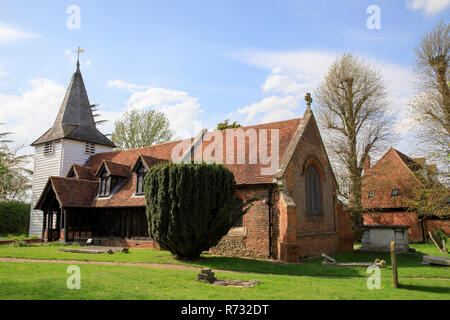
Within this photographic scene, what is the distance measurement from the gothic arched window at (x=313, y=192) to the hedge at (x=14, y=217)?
27.0 metres

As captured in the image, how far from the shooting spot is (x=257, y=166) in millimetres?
18812

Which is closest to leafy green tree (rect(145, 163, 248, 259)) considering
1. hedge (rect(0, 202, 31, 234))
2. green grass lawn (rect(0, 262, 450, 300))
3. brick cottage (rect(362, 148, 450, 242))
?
green grass lawn (rect(0, 262, 450, 300))

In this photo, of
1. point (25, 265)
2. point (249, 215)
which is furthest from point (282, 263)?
point (25, 265)

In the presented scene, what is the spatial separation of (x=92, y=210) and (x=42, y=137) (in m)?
11.5

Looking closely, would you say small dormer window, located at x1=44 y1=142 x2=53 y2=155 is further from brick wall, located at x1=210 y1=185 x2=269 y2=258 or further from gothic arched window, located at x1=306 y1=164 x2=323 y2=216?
gothic arched window, located at x1=306 y1=164 x2=323 y2=216

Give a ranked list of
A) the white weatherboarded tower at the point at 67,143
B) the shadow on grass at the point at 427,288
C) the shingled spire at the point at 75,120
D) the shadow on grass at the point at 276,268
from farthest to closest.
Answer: the shingled spire at the point at 75,120, the white weatherboarded tower at the point at 67,143, the shadow on grass at the point at 276,268, the shadow on grass at the point at 427,288

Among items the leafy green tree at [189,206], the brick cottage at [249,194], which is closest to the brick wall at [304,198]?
the brick cottage at [249,194]

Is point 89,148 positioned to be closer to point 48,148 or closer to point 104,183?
point 48,148

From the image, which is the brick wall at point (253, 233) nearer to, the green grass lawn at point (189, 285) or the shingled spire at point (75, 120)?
the green grass lawn at point (189, 285)

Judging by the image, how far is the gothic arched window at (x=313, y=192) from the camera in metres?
19.7

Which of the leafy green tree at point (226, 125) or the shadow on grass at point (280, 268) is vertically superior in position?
the leafy green tree at point (226, 125)

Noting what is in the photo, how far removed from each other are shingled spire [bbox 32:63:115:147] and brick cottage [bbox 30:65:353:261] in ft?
3.64

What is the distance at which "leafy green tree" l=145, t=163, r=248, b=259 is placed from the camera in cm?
1433
